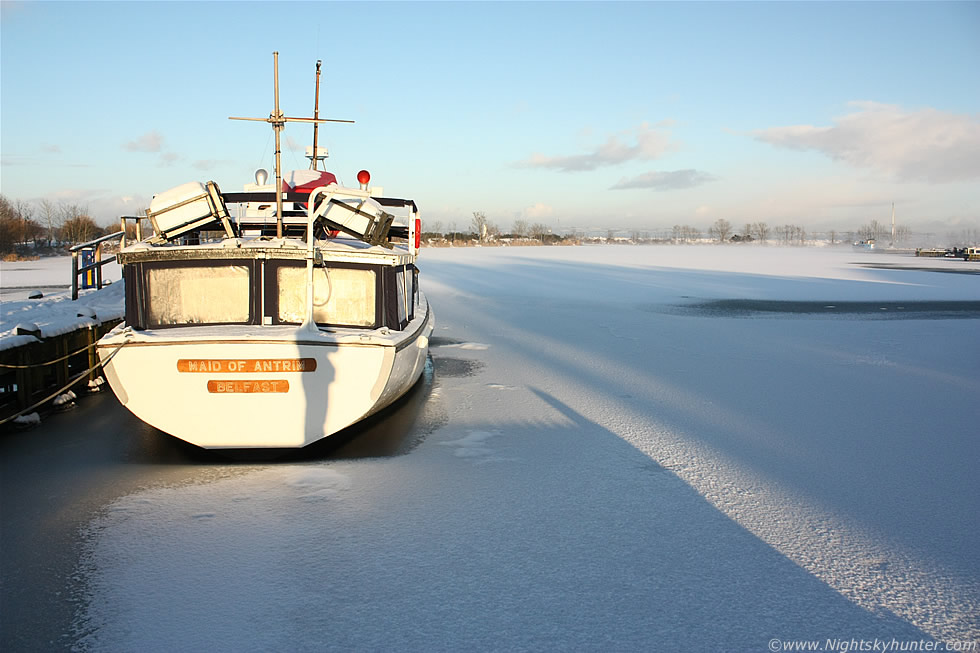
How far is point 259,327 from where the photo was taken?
686 centimetres

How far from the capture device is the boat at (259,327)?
246 inches

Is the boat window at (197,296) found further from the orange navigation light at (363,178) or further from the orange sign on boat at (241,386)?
the orange navigation light at (363,178)

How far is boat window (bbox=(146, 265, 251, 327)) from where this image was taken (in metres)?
6.99

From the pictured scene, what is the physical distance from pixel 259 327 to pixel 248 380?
0.81 meters

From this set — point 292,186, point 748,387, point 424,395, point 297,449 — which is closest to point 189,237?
point 292,186

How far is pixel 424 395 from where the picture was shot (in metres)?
9.73

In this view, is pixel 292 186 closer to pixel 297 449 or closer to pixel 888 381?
pixel 297 449

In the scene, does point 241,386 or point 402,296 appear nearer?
point 241,386

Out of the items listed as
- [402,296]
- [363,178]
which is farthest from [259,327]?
[363,178]

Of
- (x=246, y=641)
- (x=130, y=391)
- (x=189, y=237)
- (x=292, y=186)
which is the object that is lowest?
(x=246, y=641)

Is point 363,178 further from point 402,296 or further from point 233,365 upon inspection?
point 233,365

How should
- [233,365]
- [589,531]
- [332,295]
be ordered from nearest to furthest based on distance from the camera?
[589,531]
[233,365]
[332,295]

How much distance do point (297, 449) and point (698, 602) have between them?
4.33 meters

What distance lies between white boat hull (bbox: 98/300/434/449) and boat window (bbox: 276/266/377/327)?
0.50m
